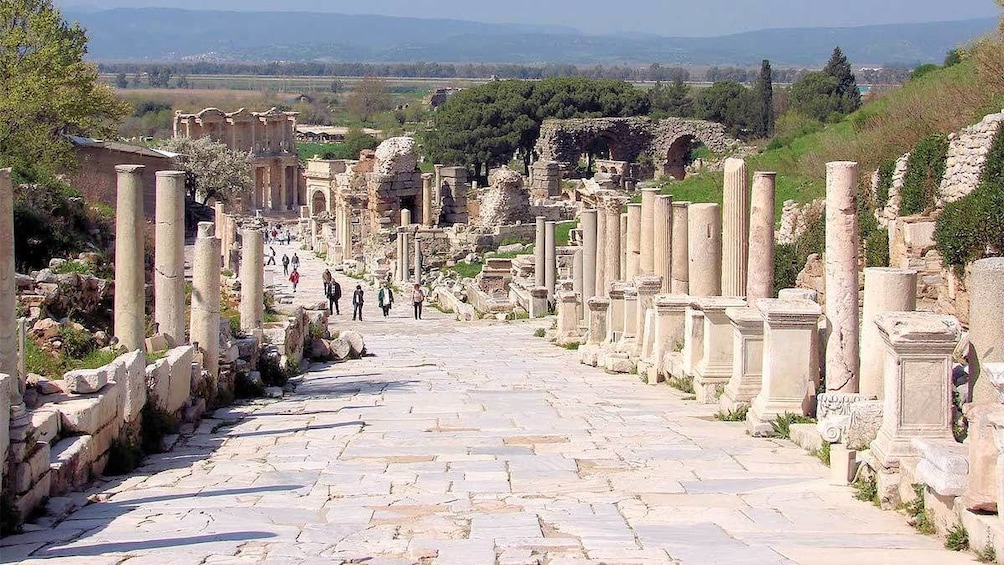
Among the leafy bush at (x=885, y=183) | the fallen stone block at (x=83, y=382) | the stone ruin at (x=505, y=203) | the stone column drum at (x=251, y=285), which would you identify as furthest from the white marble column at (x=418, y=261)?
the fallen stone block at (x=83, y=382)

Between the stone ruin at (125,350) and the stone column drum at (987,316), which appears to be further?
the stone ruin at (125,350)

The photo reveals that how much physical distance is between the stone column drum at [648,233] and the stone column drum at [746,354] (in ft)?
26.8

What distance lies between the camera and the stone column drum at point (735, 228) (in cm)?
1491

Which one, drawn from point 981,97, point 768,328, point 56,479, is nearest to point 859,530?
point 768,328

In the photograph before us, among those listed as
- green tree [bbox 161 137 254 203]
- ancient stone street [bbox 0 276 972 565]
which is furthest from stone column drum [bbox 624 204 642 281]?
green tree [bbox 161 137 254 203]

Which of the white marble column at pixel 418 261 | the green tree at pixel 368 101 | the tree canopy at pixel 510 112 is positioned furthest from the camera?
the green tree at pixel 368 101

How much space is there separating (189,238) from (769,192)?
30.4 m

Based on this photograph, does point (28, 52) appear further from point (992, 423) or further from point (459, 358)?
point (992, 423)

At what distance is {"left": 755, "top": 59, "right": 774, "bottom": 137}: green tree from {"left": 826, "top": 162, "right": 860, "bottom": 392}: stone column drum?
2794 inches

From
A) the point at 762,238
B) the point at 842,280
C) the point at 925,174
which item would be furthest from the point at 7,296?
the point at 925,174

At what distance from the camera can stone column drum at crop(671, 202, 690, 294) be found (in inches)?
726

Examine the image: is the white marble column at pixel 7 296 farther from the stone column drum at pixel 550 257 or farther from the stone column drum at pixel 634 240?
the stone column drum at pixel 550 257

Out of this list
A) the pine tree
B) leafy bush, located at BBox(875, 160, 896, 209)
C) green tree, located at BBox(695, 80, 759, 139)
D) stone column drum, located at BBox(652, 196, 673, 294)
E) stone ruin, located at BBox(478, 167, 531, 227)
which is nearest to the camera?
stone column drum, located at BBox(652, 196, 673, 294)

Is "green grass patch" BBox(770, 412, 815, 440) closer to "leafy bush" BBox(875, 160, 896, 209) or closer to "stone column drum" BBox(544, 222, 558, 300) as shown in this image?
"leafy bush" BBox(875, 160, 896, 209)
